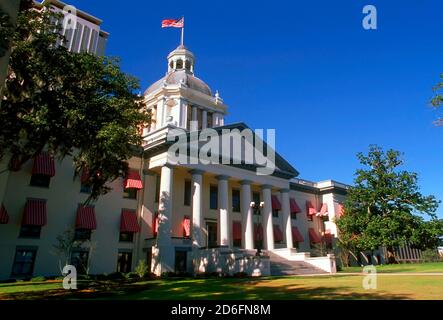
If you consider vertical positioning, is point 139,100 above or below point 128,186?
above

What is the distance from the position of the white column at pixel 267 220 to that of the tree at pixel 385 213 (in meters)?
10.2

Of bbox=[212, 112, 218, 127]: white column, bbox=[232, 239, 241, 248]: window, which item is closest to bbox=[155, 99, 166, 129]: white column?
bbox=[212, 112, 218, 127]: white column

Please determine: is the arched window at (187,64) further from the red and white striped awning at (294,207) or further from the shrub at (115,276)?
the shrub at (115,276)

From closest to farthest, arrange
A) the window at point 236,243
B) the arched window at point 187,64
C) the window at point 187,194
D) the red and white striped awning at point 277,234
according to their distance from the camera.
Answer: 1. the window at point 187,194
2. the window at point 236,243
3. the red and white striped awning at point 277,234
4. the arched window at point 187,64

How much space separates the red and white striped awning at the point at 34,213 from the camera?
24.7 meters

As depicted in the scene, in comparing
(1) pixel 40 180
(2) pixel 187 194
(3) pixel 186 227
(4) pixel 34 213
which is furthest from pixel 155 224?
(1) pixel 40 180

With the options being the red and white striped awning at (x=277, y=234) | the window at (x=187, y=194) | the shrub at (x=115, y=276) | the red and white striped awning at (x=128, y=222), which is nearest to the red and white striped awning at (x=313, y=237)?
the red and white striped awning at (x=277, y=234)

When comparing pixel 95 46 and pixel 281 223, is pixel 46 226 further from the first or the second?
pixel 95 46

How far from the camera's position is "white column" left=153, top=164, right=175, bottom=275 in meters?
27.9

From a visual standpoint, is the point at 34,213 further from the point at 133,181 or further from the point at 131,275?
the point at 131,275

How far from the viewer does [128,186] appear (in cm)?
3044

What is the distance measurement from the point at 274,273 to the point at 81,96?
19477 mm

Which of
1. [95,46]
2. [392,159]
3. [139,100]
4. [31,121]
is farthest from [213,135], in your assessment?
[95,46]

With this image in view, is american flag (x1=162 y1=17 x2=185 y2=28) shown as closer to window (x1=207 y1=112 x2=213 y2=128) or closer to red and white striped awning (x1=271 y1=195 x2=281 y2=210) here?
window (x1=207 y1=112 x2=213 y2=128)
